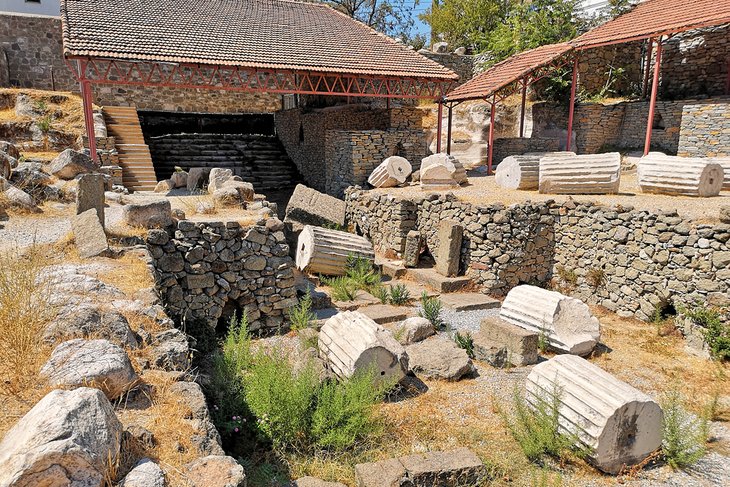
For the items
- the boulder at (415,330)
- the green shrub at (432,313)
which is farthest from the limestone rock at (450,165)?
the boulder at (415,330)

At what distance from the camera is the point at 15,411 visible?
323 centimetres

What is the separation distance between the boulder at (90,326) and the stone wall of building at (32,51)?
72.1 feet

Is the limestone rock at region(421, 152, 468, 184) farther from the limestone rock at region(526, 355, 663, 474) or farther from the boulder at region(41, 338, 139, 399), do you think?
the boulder at region(41, 338, 139, 399)

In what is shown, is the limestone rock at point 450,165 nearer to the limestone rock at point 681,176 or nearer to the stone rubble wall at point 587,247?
the stone rubble wall at point 587,247

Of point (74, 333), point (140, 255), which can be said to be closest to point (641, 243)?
point (140, 255)

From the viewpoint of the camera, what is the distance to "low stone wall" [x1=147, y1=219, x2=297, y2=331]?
307 inches

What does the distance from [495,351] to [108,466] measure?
5976mm

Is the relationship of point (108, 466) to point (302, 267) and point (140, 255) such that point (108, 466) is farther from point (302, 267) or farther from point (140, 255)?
point (302, 267)

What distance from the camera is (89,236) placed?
666 centimetres

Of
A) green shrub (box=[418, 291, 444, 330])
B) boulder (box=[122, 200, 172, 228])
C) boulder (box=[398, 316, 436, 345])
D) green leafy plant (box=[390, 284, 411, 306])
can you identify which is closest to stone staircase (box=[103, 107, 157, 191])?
boulder (box=[122, 200, 172, 228])

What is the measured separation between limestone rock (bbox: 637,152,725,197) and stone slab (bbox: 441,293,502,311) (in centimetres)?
463

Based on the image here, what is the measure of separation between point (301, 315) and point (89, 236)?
3317 millimetres

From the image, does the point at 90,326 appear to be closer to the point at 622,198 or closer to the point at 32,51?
the point at 622,198

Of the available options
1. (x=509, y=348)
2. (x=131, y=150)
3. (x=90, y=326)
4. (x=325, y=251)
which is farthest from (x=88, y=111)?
(x=509, y=348)
